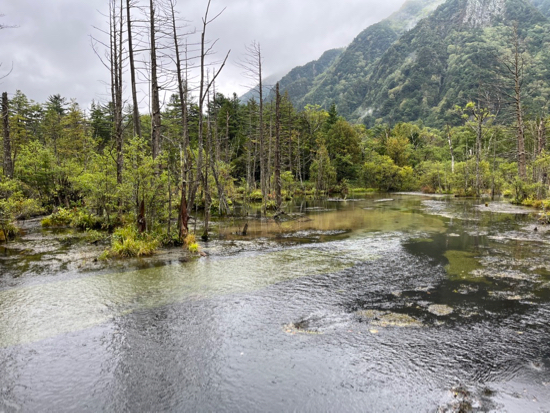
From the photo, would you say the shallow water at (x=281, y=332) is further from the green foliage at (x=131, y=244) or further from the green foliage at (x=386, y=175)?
the green foliage at (x=386, y=175)

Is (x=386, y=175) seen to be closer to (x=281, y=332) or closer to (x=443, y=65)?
(x=281, y=332)

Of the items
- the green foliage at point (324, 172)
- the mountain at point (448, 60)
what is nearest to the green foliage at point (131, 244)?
the green foliage at point (324, 172)

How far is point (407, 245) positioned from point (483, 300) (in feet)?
20.5

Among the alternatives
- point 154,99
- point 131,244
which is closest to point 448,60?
point 154,99

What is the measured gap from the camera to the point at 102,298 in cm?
815

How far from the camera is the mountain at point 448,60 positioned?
117 m

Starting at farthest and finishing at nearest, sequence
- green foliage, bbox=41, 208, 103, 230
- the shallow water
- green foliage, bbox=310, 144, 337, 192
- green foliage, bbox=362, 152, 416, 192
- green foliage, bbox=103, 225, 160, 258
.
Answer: green foliage, bbox=362, 152, 416, 192, green foliage, bbox=310, 144, 337, 192, green foliage, bbox=41, 208, 103, 230, green foliage, bbox=103, 225, 160, 258, the shallow water

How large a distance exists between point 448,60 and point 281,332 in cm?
17267

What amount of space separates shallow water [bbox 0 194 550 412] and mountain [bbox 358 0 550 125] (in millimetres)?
114134

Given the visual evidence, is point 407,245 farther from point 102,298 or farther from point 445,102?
point 445,102

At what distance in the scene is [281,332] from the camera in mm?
6191

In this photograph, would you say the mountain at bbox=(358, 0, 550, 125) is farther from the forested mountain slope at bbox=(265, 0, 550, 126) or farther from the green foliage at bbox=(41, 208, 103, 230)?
the green foliage at bbox=(41, 208, 103, 230)

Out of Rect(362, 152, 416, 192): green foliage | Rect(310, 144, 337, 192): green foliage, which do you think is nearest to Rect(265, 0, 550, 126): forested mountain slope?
Rect(362, 152, 416, 192): green foliage

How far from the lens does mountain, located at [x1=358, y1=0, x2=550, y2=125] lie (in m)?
117
